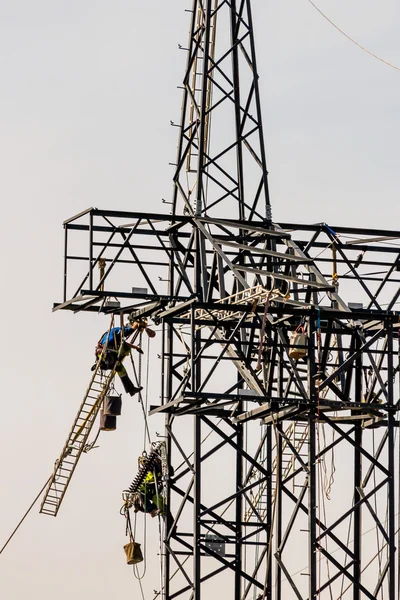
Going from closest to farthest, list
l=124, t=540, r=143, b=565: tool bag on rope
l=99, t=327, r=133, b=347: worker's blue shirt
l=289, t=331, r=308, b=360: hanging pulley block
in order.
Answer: l=289, t=331, r=308, b=360: hanging pulley block, l=99, t=327, r=133, b=347: worker's blue shirt, l=124, t=540, r=143, b=565: tool bag on rope

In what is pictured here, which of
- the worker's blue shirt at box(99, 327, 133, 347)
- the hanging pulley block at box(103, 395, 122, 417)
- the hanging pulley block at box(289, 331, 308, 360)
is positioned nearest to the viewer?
the hanging pulley block at box(289, 331, 308, 360)

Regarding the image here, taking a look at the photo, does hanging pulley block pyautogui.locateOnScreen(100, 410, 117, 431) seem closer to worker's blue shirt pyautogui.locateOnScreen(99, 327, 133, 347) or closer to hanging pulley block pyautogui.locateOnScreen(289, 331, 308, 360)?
worker's blue shirt pyautogui.locateOnScreen(99, 327, 133, 347)

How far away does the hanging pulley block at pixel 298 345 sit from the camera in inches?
1475

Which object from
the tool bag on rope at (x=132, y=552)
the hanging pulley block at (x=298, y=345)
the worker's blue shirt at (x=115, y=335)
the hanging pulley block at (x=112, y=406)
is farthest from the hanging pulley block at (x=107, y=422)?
the hanging pulley block at (x=298, y=345)

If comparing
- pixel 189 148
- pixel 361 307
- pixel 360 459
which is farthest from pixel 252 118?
pixel 360 459

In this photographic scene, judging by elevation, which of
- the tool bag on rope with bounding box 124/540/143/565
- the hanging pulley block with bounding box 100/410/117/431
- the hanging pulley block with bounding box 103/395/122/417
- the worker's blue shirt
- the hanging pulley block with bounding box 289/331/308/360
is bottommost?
the tool bag on rope with bounding box 124/540/143/565

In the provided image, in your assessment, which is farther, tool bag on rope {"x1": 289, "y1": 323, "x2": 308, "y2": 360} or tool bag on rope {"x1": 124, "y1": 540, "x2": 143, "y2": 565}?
tool bag on rope {"x1": 124, "y1": 540, "x2": 143, "y2": 565}

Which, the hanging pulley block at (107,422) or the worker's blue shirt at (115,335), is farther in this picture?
the hanging pulley block at (107,422)

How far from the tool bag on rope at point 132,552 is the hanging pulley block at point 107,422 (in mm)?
3135

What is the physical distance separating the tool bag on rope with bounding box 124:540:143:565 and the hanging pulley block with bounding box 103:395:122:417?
11.2 ft

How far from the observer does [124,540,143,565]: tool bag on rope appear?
43750 millimetres

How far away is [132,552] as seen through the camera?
4378cm

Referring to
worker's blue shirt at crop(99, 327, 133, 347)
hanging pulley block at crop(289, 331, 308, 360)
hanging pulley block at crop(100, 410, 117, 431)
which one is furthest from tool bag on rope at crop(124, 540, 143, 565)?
hanging pulley block at crop(289, 331, 308, 360)

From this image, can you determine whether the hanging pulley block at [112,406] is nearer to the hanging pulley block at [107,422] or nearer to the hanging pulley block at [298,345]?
the hanging pulley block at [107,422]
